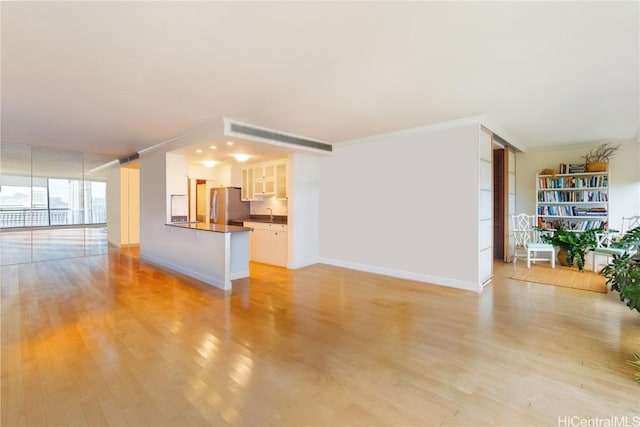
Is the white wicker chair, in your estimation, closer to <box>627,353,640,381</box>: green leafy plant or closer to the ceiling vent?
<box>627,353,640,381</box>: green leafy plant

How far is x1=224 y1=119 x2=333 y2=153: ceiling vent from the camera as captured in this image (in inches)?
173

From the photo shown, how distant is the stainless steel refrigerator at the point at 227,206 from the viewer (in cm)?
752

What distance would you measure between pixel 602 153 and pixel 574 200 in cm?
112

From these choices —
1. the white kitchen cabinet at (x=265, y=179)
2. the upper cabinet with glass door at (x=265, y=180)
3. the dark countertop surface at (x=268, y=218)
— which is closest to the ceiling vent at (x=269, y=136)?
the upper cabinet with glass door at (x=265, y=180)

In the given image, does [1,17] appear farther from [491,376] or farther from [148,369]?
[491,376]

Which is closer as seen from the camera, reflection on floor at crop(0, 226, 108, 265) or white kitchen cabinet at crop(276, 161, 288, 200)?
reflection on floor at crop(0, 226, 108, 265)

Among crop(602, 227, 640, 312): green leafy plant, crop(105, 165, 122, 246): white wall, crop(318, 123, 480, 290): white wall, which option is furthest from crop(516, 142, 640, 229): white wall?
crop(105, 165, 122, 246): white wall

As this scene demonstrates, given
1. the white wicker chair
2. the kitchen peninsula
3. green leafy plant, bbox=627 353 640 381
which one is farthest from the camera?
the white wicker chair

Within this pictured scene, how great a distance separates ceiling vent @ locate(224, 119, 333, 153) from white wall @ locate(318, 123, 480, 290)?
0.67 meters

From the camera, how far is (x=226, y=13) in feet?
6.45

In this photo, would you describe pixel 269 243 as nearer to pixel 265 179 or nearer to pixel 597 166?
pixel 265 179

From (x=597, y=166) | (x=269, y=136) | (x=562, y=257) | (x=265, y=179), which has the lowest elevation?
(x=562, y=257)

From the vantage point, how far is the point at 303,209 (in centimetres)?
638

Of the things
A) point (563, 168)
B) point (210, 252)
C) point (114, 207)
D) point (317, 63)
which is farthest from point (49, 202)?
point (563, 168)
